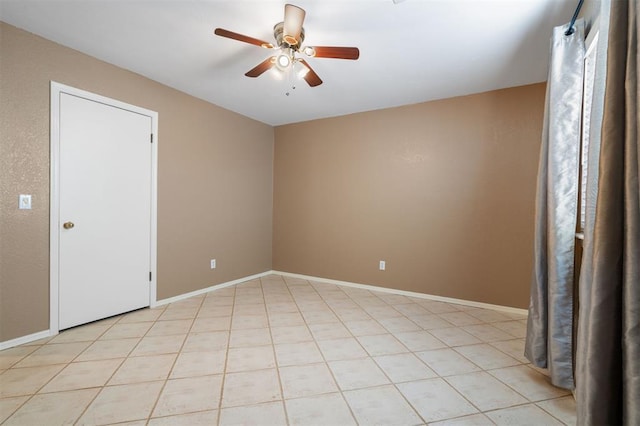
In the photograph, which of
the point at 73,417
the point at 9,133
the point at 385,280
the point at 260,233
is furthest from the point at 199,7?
the point at 385,280

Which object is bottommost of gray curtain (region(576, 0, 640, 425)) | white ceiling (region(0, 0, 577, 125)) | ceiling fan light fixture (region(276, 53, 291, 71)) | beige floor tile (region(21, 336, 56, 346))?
beige floor tile (region(21, 336, 56, 346))

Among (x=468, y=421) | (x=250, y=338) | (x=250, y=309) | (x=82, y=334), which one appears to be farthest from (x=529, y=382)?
(x=82, y=334)

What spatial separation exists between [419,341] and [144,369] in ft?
6.81

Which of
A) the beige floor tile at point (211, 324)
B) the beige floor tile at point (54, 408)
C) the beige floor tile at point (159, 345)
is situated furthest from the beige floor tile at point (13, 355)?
the beige floor tile at point (211, 324)

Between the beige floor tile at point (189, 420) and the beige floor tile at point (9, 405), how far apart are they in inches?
29.7

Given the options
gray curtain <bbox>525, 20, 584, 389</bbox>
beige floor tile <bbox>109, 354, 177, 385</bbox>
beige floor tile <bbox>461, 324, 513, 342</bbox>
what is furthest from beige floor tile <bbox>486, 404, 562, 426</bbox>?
beige floor tile <bbox>109, 354, 177, 385</bbox>

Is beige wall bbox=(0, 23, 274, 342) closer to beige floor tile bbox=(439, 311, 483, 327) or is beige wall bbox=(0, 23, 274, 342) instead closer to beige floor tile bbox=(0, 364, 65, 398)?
beige floor tile bbox=(0, 364, 65, 398)

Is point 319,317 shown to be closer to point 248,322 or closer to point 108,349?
point 248,322

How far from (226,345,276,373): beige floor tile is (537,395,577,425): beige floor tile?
1651mm

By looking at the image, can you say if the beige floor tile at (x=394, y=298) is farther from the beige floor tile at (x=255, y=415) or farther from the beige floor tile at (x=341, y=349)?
Answer: the beige floor tile at (x=255, y=415)

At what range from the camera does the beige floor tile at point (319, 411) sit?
4.66ft

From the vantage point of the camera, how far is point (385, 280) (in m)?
3.70

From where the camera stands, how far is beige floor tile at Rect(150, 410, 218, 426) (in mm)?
1387

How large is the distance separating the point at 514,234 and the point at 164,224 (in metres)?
3.87
